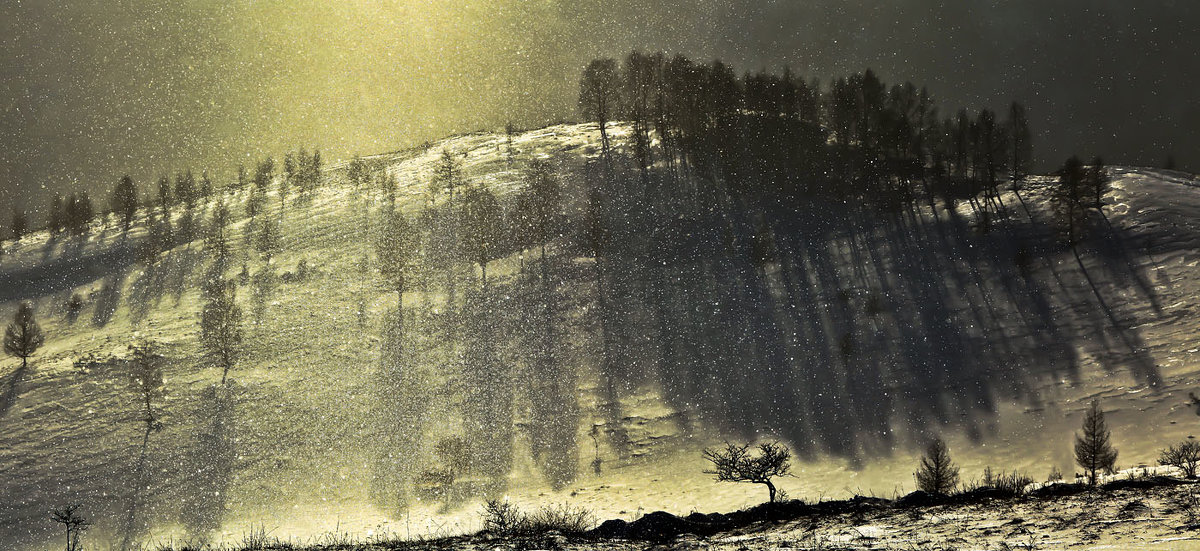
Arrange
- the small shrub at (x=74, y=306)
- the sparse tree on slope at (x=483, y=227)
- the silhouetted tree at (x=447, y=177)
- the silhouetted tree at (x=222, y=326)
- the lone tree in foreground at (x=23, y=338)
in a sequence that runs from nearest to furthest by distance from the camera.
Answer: the silhouetted tree at (x=222, y=326), the lone tree in foreground at (x=23, y=338), the small shrub at (x=74, y=306), the sparse tree on slope at (x=483, y=227), the silhouetted tree at (x=447, y=177)

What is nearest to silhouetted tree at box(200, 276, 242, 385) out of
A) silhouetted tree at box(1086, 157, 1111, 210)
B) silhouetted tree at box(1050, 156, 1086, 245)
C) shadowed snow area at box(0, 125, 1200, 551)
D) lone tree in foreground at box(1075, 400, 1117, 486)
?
shadowed snow area at box(0, 125, 1200, 551)

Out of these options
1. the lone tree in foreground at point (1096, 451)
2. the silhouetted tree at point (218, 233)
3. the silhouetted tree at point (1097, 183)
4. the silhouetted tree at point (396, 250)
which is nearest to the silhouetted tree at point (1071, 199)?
the silhouetted tree at point (1097, 183)

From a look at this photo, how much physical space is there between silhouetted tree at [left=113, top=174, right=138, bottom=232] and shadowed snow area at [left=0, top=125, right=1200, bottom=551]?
3197 cm

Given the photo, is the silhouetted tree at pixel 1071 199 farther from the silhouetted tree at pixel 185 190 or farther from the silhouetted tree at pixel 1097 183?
the silhouetted tree at pixel 185 190

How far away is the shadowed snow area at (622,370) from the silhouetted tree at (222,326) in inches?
55.7

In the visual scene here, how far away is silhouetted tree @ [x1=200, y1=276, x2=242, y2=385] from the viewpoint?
6888cm

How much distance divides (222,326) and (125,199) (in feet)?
216

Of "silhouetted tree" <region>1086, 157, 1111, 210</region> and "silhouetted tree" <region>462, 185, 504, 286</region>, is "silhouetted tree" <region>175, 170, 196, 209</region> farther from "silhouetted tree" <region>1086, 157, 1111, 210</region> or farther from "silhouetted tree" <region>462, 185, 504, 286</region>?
"silhouetted tree" <region>1086, 157, 1111, 210</region>

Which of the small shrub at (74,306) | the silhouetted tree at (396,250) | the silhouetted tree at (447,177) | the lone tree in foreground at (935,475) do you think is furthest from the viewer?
the silhouetted tree at (447,177)

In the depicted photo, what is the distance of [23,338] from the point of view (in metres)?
71.5

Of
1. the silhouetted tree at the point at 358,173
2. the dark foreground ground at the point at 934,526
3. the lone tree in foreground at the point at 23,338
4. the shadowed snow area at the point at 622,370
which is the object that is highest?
the silhouetted tree at the point at 358,173

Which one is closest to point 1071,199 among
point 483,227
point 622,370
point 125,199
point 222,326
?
point 622,370

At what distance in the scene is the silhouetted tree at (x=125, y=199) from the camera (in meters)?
119

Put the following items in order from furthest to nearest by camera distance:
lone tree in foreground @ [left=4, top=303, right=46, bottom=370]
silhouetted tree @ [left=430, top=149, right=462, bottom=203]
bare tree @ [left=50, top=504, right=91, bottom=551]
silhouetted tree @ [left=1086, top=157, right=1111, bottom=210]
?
silhouetted tree @ [left=430, top=149, right=462, bottom=203] → silhouetted tree @ [left=1086, top=157, right=1111, bottom=210] → lone tree in foreground @ [left=4, top=303, right=46, bottom=370] → bare tree @ [left=50, top=504, right=91, bottom=551]
